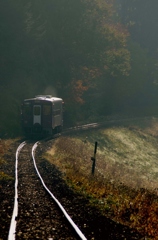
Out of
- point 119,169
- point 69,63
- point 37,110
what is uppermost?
point 69,63

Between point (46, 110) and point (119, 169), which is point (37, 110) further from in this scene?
point (119, 169)

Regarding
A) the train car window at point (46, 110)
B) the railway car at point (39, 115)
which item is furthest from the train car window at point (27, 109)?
the train car window at point (46, 110)

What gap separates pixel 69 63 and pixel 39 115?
20462 mm

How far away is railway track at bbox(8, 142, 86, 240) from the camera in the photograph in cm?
770

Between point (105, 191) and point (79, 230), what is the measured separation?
16.1 feet

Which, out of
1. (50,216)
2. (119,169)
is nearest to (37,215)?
(50,216)

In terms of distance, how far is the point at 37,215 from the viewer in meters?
9.40

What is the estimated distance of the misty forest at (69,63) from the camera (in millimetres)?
39469

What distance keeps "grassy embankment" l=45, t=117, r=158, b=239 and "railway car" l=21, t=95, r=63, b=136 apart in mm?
1948

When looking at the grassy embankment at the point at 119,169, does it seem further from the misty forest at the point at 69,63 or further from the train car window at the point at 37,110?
the misty forest at the point at 69,63

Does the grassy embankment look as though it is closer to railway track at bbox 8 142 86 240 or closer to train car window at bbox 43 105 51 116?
railway track at bbox 8 142 86 240

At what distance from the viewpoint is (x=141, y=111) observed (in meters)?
65.2

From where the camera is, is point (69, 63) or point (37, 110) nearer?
point (37, 110)

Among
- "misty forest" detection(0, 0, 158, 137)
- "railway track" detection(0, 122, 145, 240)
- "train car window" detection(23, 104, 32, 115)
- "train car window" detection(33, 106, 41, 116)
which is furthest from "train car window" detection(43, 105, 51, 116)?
"railway track" detection(0, 122, 145, 240)
